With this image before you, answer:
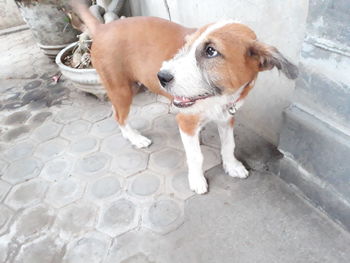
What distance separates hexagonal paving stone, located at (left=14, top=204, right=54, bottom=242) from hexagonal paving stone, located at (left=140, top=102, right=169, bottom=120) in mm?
1510

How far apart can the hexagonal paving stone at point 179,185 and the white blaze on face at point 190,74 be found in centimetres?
102

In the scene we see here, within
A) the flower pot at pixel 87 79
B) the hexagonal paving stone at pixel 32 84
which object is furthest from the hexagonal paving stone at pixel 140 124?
the hexagonal paving stone at pixel 32 84

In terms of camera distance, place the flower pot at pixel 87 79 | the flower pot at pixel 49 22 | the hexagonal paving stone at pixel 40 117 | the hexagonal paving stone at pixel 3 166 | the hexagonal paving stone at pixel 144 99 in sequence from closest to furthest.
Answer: the hexagonal paving stone at pixel 3 166, the flower pot at pixel 87 79, the hexagonal paving stone at pixel 40 117, the hexagonal paving stone at pixel 144 99, the flower pot at pixel 49 22

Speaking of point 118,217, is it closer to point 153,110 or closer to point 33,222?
point 33,222

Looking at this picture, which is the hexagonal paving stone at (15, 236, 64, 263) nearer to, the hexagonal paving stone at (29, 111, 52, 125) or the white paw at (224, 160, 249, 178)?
the white paw at (224, 160, 249, 178)

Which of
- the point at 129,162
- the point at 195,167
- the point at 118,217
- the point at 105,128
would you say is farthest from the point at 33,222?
the point at 195,167

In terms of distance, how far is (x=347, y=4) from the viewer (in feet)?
4.73

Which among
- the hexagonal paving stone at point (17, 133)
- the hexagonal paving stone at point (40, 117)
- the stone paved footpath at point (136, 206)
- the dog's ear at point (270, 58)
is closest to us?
the dog's ear at point (270, 58)

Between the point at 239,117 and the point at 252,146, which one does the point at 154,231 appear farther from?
the point at 239,117

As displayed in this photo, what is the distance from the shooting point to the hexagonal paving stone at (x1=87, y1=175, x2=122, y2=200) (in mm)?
2573

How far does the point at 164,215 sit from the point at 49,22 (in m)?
3.73

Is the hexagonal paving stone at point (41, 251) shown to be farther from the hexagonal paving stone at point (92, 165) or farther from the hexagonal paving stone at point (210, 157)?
the hexagonal paving stone at point (210, 157)

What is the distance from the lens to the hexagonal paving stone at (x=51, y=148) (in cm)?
310

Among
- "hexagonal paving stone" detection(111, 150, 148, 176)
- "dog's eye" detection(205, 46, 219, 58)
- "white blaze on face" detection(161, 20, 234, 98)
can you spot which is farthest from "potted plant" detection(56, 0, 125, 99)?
"dog's eye" detection(205, 46, 219, 58)
